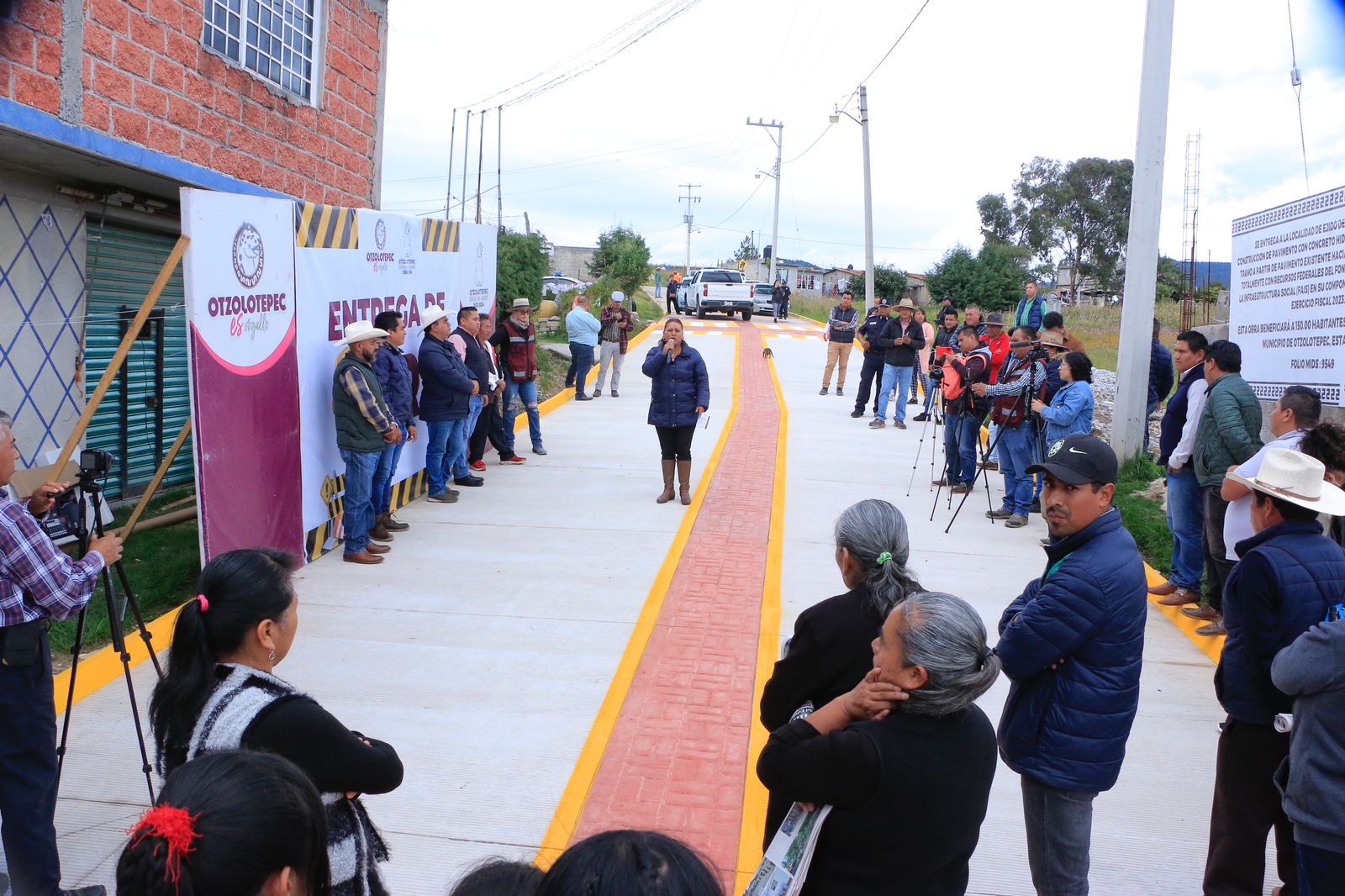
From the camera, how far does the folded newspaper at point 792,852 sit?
2.39m

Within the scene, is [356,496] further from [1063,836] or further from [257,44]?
[1063,836]

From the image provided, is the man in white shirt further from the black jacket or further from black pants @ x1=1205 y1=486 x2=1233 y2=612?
the black jacket

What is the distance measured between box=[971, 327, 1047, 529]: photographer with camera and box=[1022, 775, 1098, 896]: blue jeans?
6.85 meters

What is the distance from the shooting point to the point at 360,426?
7.84 metres

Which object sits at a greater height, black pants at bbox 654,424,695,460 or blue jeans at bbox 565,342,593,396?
blue jeans at bbox 565,342,593,396

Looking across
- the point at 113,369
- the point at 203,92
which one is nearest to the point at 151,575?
the point at 113,369

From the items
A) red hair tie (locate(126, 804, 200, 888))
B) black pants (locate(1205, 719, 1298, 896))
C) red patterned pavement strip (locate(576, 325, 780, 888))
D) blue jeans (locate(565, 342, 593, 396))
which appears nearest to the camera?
red hair tie (locate(126, 804, 200, 888))

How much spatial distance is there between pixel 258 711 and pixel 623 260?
37354 millimetres

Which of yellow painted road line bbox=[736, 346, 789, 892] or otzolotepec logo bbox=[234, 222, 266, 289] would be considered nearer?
yellow painted road line bbox=[736, 346, 789, 892]

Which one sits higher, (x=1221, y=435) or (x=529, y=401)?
(x=1221, y=435)

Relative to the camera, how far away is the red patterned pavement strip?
4.50 metres

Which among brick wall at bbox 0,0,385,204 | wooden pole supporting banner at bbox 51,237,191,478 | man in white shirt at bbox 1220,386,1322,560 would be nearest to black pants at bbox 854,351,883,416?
brick wall at bbox 0,0,385,204

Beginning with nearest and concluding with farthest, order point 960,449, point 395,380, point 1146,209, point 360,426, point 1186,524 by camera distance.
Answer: point 1186,524 → point 360,426 → point 395,380 → point 1146,209 → point 960,449

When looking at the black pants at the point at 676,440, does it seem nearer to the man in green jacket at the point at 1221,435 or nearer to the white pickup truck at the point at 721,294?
the man in green jacket at the point at 1221,435
